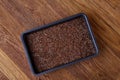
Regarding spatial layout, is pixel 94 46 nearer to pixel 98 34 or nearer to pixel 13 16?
pixel 98 34

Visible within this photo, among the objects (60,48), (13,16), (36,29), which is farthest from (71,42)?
(13,16)

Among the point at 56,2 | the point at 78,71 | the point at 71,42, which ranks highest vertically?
the point at 56,2

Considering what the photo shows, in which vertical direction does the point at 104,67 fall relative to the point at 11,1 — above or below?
below

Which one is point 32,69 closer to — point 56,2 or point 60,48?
point 60,48

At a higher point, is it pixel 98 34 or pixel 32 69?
pixel 98 34

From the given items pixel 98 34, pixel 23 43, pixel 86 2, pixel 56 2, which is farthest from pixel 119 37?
pixel 23 43

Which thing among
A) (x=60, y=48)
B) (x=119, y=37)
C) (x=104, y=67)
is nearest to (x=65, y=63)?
(x=60, y=48)
